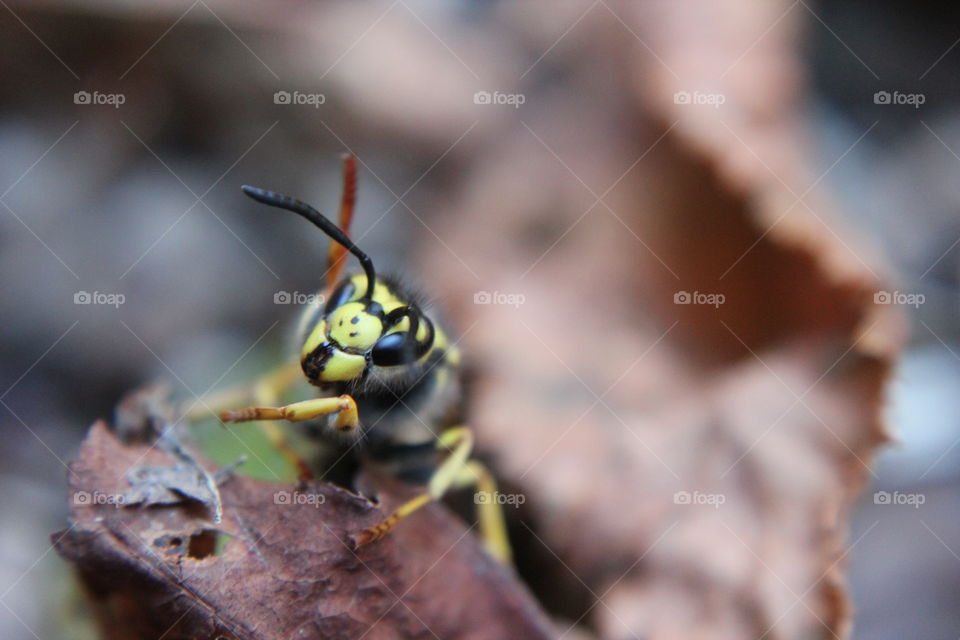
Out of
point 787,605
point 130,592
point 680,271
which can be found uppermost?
point 680,271

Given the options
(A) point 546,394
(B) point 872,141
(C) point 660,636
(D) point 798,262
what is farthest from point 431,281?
(B) point 872,141

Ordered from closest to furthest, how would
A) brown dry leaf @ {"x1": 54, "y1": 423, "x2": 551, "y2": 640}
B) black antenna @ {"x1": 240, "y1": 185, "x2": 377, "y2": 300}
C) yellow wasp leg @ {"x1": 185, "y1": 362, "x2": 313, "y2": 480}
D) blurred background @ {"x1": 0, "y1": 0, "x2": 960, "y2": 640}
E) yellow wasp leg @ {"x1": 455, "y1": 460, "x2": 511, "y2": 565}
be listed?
brown dry leaf @ {"x1": 54, "y1": 423, "x2": 551, "y2": 640} → black antenna @ {"x1": 240, "y1": 185, "x2": 377, "y2": 300} → yellow wasp leg @ {"x1": 185, "y1": 362, "x2": 313, "y2": 480} → yellow wasp leg @ {"x1": 455, "y1": 460, "x2": 511, "y2": 565} → blurred background @ {"x1": 0, "y1": 0, "x2": 960, "y2": 640}

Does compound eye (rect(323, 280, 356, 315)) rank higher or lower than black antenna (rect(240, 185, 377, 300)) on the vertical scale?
lower

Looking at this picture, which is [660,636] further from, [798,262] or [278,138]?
[278,138]

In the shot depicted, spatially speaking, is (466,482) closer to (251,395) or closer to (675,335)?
(251,395)

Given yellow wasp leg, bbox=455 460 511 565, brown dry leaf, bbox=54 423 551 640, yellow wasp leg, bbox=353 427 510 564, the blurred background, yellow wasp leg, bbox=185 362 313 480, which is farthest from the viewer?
the blurred background

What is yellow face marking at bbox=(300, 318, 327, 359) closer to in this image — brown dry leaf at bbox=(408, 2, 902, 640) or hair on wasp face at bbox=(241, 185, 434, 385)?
hair on wasp face at bbox=(241, 185, 434, 385)

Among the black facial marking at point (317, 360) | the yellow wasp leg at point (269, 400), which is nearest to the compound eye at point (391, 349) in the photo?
the black facial marking at point (317, 360)

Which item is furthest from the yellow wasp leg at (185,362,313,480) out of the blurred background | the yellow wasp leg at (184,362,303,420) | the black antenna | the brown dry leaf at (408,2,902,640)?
the brown dry leaf at (408,2,902,640)

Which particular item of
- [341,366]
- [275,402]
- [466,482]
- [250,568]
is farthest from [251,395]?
[250,568]
